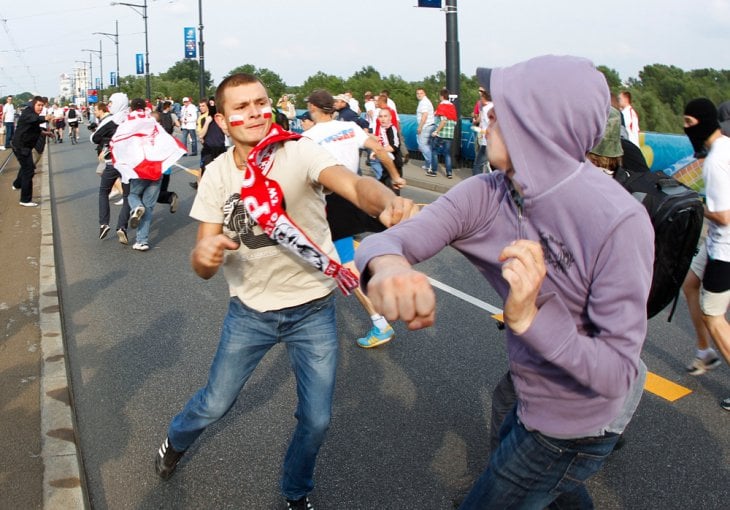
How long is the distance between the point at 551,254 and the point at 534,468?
23.6 inches

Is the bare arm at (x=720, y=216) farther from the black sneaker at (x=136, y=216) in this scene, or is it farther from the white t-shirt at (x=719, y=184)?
the black sneaker at (x=136, y=216)

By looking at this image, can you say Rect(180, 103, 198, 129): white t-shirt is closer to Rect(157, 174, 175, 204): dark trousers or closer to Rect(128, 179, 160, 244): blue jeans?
Rect(157, 174, 175, 204): dark trousers

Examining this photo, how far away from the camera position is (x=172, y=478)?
139 inches

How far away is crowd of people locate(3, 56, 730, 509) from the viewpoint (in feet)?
5.03

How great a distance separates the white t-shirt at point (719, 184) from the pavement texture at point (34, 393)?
12.1ft

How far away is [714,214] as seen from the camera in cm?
397

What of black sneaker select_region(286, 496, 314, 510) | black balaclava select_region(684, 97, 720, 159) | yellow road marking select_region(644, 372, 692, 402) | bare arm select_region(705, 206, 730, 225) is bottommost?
yellow road marking select_region(644, 372, 692, 402)

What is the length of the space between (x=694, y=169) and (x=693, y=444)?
1.69 metres

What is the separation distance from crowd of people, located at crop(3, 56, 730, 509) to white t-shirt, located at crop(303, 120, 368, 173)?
1988mm

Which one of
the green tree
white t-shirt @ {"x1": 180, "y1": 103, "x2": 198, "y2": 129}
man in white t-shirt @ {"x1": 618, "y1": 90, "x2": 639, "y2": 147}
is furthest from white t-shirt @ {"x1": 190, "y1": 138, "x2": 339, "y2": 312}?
the green tree

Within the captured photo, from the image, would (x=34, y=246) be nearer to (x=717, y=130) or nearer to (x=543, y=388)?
(x=717, y=130)

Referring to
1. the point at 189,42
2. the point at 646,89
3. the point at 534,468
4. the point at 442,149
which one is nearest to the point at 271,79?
the point at 189,42

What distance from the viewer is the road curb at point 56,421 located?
329cm

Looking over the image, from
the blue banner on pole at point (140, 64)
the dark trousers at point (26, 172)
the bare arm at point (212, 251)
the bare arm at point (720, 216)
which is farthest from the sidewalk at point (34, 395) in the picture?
the blue banner on pole at point (140, 64)
